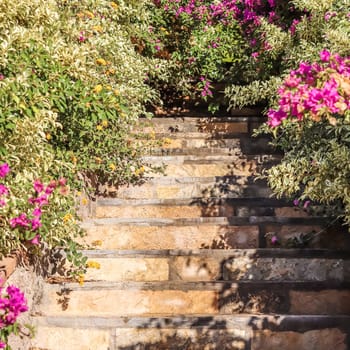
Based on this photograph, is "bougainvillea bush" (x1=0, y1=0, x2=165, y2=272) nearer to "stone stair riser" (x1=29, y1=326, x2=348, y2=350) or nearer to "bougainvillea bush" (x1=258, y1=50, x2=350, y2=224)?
"stone stair riser" (x1=29, y1=326, x2=348, y2=350)

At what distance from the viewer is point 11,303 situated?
3.16 metres

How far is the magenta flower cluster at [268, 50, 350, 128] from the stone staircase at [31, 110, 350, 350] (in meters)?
1.98

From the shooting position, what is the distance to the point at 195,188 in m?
6.11

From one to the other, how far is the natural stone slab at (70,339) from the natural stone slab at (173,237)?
3.88 ft

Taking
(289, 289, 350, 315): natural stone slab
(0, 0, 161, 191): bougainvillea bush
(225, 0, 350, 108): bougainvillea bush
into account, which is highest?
(225, 0, 350, 108): bougainvillea bush

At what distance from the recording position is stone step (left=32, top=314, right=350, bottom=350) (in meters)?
3.96

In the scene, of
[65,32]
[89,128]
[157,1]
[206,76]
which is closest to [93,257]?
[89,128]

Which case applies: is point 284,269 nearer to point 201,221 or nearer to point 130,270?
point 201,221

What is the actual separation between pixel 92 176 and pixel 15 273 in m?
2.11

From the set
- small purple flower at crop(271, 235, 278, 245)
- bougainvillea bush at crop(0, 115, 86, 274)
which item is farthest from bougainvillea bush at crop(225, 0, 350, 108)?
bougainvillea bush at crop(0, 115, 86, 274)

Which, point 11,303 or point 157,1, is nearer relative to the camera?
point 11,303

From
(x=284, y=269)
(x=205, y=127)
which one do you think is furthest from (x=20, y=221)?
Result: (x=205, y=127)

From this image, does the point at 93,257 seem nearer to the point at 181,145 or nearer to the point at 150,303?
the point at 150,303

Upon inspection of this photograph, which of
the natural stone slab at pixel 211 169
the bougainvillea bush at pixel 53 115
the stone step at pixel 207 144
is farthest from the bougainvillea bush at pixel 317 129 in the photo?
the bougainvillea bush at pixel 53 115
